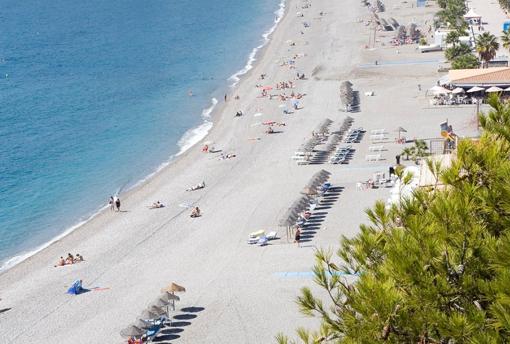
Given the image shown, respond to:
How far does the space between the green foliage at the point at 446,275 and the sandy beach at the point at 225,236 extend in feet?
44.9

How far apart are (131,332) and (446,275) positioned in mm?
15307

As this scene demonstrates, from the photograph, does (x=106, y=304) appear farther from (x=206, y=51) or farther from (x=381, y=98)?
(x=206, y=51)

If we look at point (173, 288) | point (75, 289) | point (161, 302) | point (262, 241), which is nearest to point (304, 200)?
point (262, 241)

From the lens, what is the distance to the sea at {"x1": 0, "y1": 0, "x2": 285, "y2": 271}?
45500 mm

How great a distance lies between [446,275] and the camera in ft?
35.4

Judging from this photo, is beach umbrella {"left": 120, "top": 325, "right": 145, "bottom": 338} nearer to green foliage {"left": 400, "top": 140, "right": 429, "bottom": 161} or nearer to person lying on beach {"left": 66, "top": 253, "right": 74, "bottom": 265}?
person lying on beach {"left": 66, "top": 253, "right": 74, "bottom": 265}

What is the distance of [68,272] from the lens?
108ft

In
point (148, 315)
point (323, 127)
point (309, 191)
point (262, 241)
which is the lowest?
point (262, 241)

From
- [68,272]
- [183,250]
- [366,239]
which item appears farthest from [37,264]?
[366,239]

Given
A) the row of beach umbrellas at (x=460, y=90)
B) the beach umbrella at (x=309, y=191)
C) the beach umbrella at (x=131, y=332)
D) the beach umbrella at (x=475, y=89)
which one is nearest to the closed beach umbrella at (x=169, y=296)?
the beach umbrella at (x=131, y=332)

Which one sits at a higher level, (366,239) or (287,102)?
(366,239)

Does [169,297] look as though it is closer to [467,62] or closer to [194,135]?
[194,135]

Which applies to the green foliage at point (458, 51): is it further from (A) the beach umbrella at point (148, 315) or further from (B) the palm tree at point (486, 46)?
(A) the beach umbrella at point (148, 315)

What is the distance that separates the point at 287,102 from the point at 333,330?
4922 centimetres
